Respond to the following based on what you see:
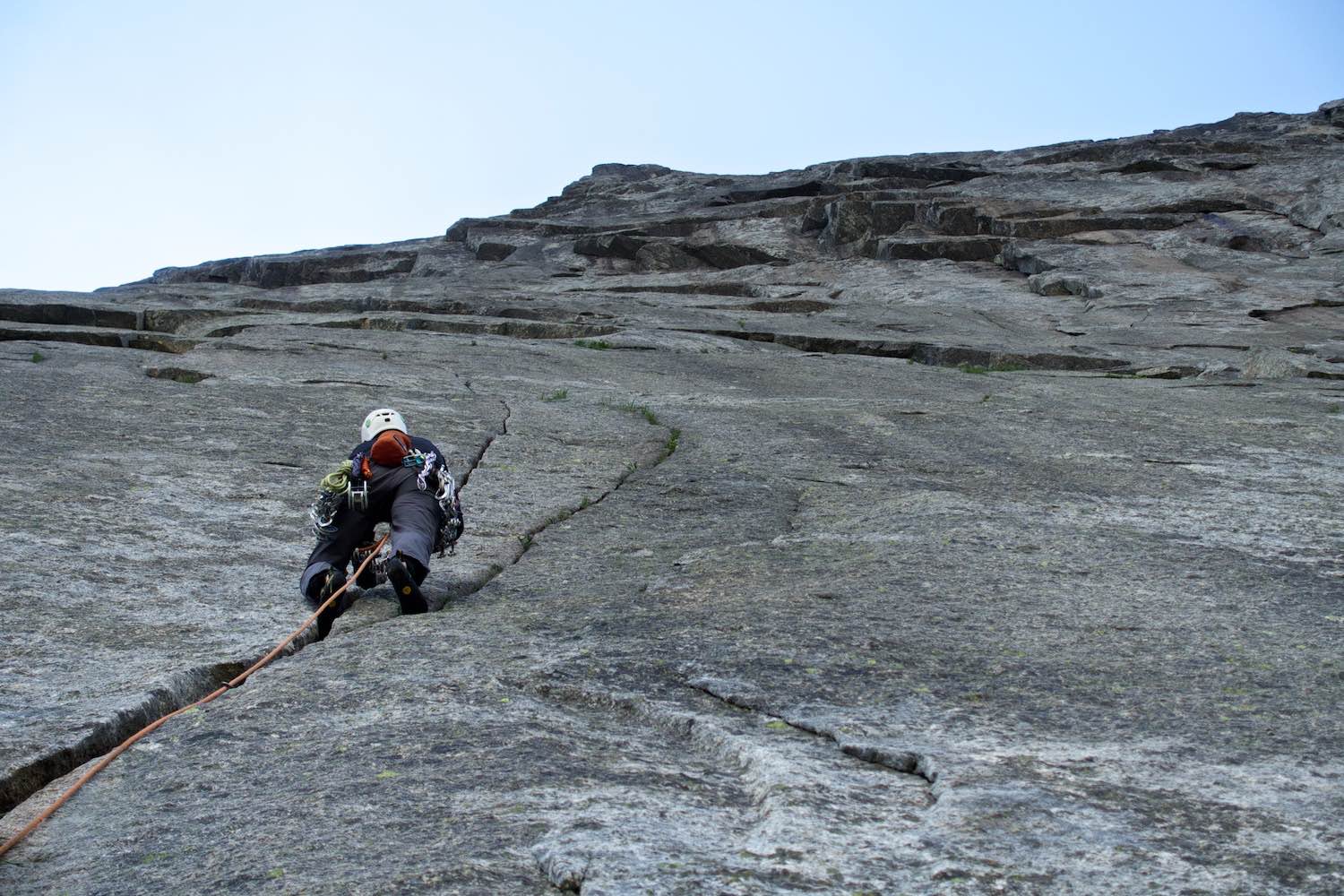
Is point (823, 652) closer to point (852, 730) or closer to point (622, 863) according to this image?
point (852, 730)

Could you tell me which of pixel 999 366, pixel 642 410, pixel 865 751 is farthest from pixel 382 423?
pixel 999 366

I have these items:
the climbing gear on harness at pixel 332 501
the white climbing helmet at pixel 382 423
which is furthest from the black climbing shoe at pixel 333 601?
the white climbing helmet at pixel 382 423

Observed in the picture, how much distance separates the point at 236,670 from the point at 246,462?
16.1 ft

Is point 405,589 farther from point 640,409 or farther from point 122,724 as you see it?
point 640,409

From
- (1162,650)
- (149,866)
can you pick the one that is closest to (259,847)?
(149,866)

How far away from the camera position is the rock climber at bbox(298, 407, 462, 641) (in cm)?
729

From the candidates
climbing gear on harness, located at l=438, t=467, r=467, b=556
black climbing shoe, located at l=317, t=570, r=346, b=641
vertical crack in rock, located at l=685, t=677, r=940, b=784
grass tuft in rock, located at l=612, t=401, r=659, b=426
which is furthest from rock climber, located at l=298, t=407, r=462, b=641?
grass tuft in rock, located at l=612, t=401, r=659, b=426

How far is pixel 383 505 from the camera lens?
304 inches

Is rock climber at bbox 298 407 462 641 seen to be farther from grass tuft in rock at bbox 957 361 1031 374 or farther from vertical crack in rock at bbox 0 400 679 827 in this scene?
grass tuft in rock at bbox 957 361 1031 374

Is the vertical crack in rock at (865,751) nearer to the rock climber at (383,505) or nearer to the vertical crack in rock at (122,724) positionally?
the vertical crack in rock at (122,724)

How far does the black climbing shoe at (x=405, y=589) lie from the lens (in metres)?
6.85

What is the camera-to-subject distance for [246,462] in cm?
1062

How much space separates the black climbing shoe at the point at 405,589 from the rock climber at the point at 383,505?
275 mm

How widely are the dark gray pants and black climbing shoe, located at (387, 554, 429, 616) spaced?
0.32 m
